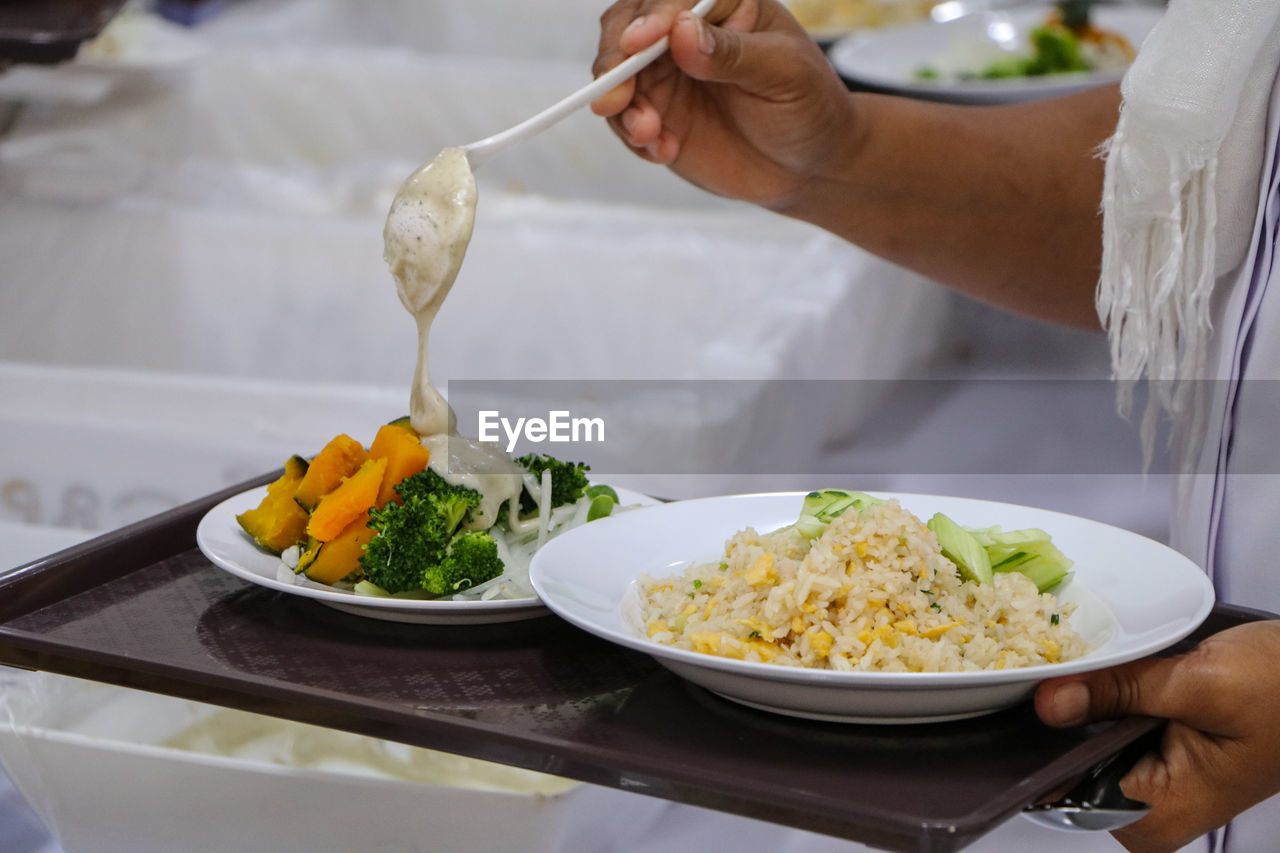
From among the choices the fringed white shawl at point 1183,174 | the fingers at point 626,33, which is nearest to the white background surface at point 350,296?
the fingers at point 626,33

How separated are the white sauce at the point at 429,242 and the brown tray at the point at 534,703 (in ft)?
0.62

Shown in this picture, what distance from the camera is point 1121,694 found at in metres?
0.75

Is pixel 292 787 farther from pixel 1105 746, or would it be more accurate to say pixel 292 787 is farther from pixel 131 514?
pixel 131 514

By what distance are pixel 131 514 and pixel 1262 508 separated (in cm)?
157

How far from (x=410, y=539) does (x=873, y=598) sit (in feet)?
1.09

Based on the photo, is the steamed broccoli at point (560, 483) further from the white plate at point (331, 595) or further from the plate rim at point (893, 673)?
the plate rim at point (893, 673)

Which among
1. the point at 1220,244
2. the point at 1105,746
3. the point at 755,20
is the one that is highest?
the point at 755,20

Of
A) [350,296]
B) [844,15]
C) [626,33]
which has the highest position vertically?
[626,33]

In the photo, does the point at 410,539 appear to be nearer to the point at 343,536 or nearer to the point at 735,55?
the point at 343,536

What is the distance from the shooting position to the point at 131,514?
1949mm

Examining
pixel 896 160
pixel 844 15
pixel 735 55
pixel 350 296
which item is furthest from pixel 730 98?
pixel 844 15

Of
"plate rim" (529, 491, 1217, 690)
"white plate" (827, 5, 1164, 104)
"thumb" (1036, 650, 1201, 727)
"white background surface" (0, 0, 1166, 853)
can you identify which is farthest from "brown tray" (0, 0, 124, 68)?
"thumb" (1036, 650, 1201, 727)

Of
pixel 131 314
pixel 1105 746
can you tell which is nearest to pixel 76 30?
pixel 131 314

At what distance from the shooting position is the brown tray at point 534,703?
2.19ft
